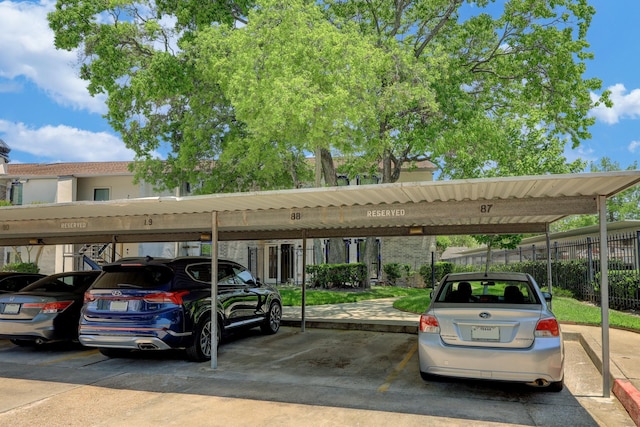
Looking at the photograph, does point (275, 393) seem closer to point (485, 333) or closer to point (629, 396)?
point (485, 333)

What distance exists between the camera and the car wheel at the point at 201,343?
8.13m

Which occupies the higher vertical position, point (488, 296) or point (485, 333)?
point (488, 296)

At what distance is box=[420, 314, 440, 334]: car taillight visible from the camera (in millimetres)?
6207

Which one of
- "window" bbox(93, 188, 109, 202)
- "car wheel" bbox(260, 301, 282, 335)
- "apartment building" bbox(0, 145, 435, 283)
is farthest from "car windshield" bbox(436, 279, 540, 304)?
"window" bbox(93, 188, 109, 202)

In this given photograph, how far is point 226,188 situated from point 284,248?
960 centimetres

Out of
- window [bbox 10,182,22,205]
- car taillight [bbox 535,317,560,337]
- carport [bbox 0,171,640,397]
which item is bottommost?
car taillight [bbox 535,317,560,337]

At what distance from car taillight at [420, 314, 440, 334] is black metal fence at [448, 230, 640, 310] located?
578cm

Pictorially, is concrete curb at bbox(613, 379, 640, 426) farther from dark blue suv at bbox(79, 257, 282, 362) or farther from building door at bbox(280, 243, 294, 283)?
building door at bbox(280, 243, 294, 283)

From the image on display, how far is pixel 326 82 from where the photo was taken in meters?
16.3

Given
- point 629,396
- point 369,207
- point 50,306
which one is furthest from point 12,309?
point 629,396

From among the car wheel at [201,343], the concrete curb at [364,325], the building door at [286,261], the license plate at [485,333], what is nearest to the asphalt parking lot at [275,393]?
the car wheel at [201,343]

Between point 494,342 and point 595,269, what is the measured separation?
1267 cm

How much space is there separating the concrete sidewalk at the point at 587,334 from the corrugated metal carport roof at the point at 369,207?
88.6 inches

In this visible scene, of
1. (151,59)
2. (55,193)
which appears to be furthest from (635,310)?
(55,193)
